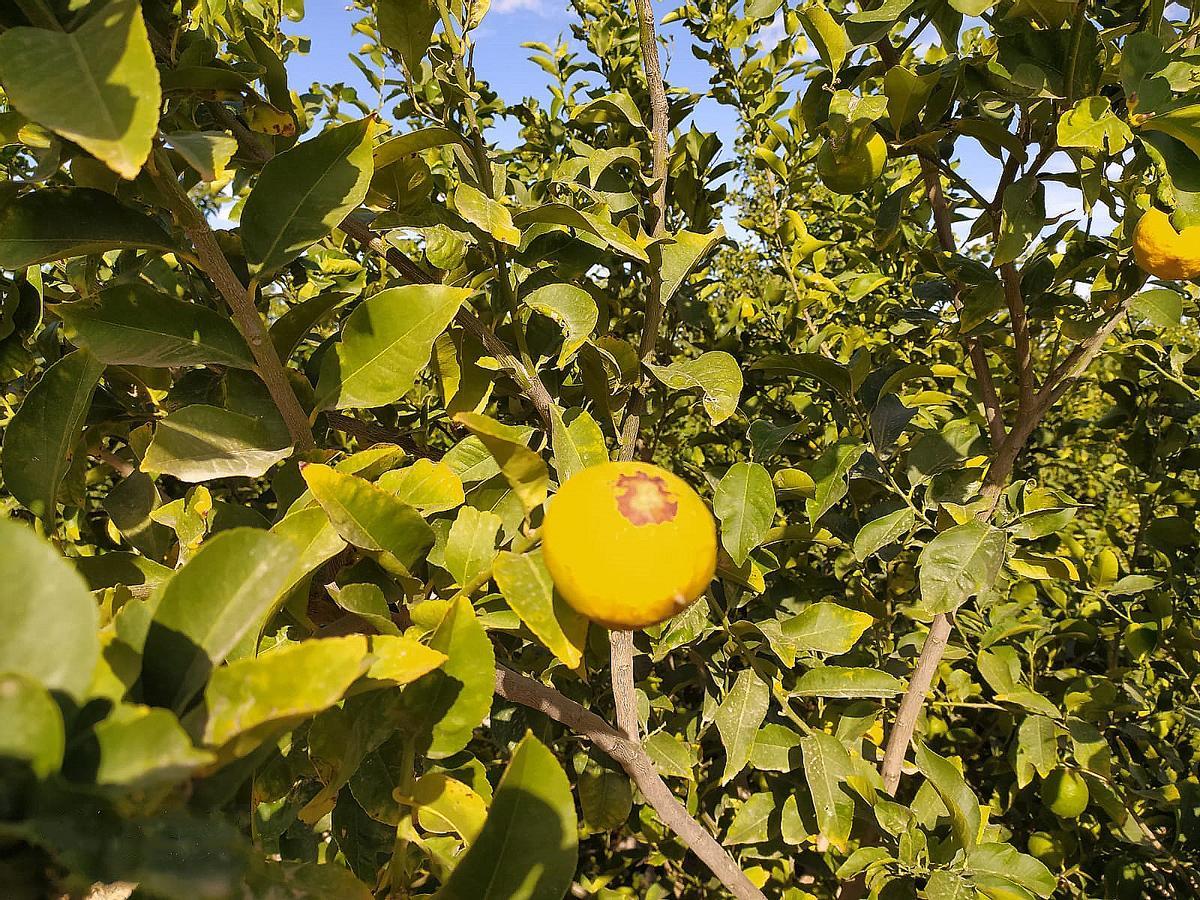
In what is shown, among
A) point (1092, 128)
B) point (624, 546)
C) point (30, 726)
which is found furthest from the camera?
point (1092, 128)

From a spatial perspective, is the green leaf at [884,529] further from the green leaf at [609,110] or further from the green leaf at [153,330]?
the green leaf at [153,330]

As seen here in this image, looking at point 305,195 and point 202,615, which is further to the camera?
point 305,195

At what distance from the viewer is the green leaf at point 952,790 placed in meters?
1.05

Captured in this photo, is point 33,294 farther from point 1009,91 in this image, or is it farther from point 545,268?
point 1009,91

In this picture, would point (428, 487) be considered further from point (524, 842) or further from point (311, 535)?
point (524, 842)

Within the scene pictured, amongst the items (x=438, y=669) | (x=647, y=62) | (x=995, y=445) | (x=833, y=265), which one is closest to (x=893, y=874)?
(x=995, y=445)

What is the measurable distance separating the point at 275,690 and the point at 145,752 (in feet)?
0.19

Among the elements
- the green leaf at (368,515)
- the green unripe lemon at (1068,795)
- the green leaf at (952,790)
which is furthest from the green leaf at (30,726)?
the green unripe lemon at (1068,795)

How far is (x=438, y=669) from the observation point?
60 cm

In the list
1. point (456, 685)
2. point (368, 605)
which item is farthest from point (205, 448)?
point (456, 685)

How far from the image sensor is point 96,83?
1.38ft

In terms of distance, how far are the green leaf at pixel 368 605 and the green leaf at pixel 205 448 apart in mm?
158

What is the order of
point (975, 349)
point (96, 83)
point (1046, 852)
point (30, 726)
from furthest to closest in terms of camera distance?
point (1046, 852) → point (975, 349) → point (96, 83) → point (30, 726)

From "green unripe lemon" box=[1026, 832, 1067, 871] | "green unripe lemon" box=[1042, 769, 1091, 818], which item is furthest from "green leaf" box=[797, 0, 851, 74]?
"green unripe lemon" box=[1026, 832, 1067, 871]
